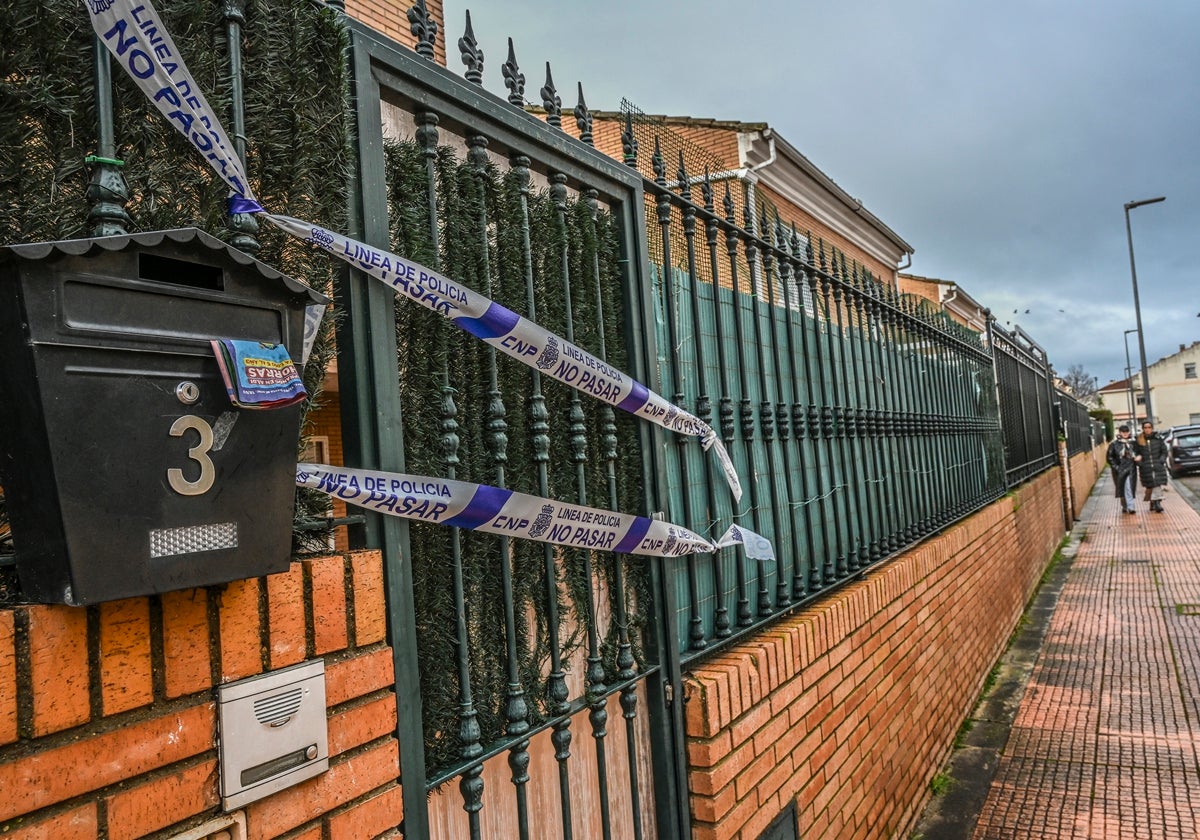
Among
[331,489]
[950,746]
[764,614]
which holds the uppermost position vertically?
[331,489]

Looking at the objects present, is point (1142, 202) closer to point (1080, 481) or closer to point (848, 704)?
point (1080, 481)

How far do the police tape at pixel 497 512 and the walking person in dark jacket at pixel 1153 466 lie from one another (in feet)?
56.1

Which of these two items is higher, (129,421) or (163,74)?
(163,74)

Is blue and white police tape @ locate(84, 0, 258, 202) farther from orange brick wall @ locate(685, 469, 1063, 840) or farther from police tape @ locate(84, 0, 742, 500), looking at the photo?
orange brick wall @ locate(685, 469, 1063, 840)

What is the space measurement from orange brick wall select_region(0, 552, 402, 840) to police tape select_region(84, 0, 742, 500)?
Answer: 561 mm

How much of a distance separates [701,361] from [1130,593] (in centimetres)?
830

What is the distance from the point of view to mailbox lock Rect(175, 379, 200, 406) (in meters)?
1.11

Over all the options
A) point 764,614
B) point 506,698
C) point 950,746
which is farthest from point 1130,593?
point 506,698

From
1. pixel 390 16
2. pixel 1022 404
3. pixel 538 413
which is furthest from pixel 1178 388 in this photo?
pixel 538 413

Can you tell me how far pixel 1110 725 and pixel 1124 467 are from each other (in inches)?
559

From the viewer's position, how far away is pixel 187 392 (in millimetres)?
1113

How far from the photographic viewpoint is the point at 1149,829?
3.72m

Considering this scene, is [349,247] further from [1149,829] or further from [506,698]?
[1149,829]

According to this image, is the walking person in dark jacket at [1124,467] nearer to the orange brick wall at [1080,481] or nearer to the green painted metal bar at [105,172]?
the orange brick wall at [1080,481]
